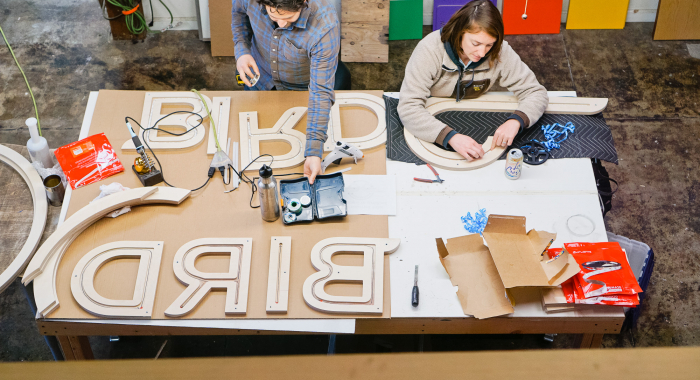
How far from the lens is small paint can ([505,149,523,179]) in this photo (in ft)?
8.64

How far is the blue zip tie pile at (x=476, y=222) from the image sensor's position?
2.51m

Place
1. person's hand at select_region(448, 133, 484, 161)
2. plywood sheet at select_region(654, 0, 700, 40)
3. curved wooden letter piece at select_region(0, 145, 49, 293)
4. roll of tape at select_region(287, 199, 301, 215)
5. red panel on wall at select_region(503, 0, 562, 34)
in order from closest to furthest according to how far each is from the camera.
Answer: curved wooden letter piece at select_region(0, 145, 49, 293) < roll of tape at select_region(287, 199, 301, 215) < person's hand at select_region(448, 133, 484, 161) < plywood sheet at select_region(654, 0, 700, 40) < red panel on wall at select_region(503, 0, 562, 34)

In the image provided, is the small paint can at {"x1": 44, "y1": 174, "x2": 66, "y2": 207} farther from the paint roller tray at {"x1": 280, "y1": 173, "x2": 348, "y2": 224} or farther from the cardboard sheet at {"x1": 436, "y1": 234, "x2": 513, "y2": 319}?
the cardboard sheet at {"x1": 436, "y1": 234, "x2": 513, "y2": 319}

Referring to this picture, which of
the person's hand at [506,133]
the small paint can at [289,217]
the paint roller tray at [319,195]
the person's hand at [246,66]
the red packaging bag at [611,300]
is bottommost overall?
the red packaging bag at [611,300]

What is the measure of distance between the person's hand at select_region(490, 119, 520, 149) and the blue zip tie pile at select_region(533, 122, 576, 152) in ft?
0.55

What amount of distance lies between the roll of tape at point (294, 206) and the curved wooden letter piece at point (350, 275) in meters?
0.18

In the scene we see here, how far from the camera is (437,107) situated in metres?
3.03

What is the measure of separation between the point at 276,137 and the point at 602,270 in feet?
5.26

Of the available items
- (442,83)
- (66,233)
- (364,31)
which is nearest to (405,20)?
(364,31)

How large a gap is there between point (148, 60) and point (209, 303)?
9.97ft

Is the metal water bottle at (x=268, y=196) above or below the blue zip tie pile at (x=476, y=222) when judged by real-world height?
above

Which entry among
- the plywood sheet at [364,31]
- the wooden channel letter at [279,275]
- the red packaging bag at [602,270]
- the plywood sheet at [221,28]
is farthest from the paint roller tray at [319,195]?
the plywood sheet at [221,28]

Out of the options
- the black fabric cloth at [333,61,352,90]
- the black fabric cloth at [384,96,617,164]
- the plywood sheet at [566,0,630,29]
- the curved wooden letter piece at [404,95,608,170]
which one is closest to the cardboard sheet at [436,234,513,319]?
the black fabric cloth at [384,96,617,164]

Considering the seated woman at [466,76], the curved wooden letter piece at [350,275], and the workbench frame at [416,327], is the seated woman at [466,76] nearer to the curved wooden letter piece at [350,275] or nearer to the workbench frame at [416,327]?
the curved wooden letter piece at [350,275]
